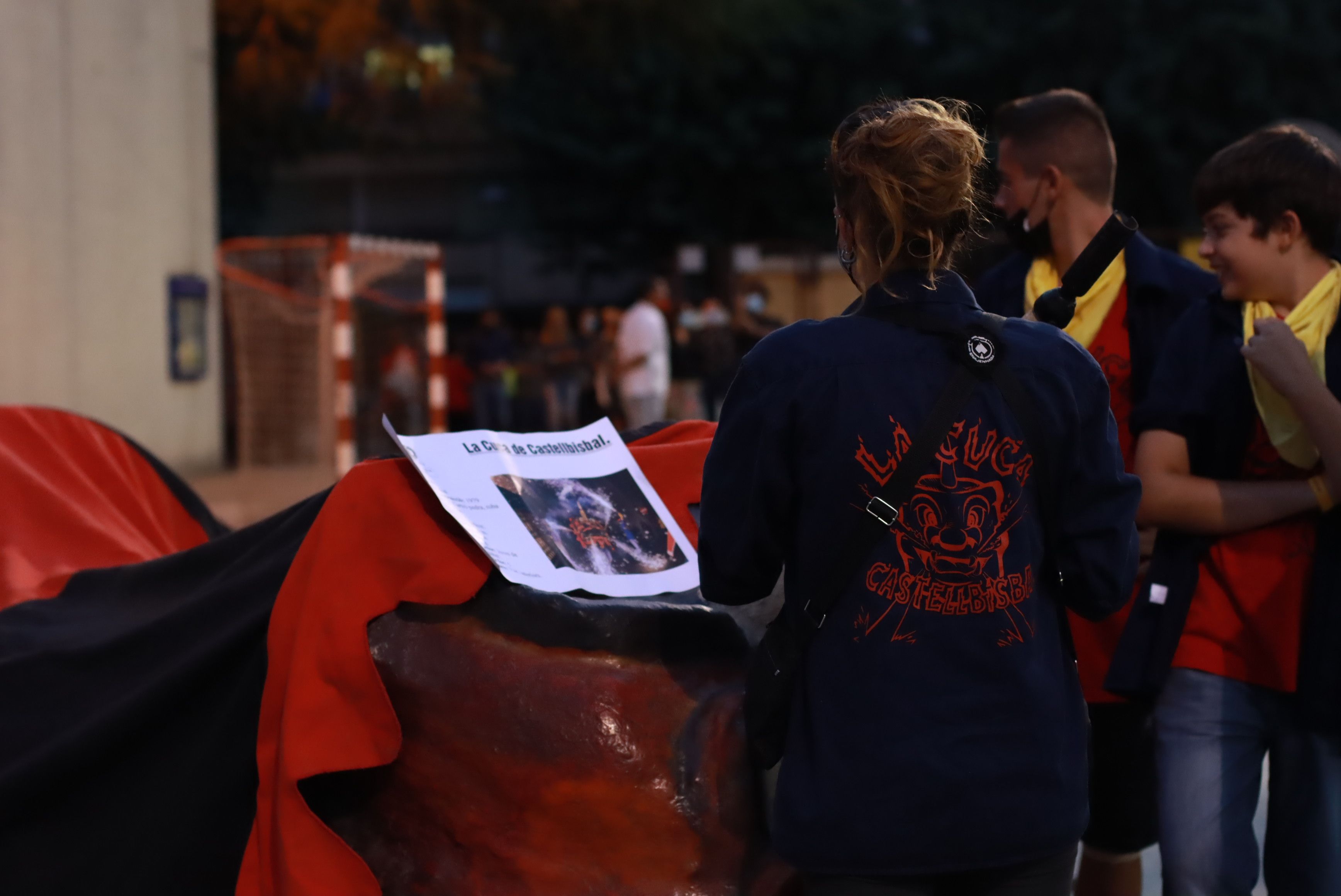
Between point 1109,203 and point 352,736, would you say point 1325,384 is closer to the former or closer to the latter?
point 1109,203

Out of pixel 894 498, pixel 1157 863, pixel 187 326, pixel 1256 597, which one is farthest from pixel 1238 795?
pixel 187 326

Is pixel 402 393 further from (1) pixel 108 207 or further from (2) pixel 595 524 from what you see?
(2) pixel 595 524

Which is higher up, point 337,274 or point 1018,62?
point 1018,62

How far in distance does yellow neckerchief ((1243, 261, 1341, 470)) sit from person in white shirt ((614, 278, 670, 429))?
8.96 metres

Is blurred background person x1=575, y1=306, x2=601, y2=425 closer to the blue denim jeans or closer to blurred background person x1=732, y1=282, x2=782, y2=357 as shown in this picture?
blurred background person x1=732, y1=282, x2=782, y2=357

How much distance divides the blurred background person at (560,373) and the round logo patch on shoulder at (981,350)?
14.8 metres

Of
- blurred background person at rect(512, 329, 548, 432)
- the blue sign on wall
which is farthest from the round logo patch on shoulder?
blurred background person at rect(512, 329, 548, 432)

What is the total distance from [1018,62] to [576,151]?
26.7ft

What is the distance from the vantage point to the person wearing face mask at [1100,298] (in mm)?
2779

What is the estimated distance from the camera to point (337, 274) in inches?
441

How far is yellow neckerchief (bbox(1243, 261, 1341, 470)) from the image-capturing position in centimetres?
234

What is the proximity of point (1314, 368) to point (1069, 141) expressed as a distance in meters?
0.82

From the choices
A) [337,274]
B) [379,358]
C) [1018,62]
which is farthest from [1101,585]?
[1018,62]

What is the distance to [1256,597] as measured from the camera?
2.37 m
